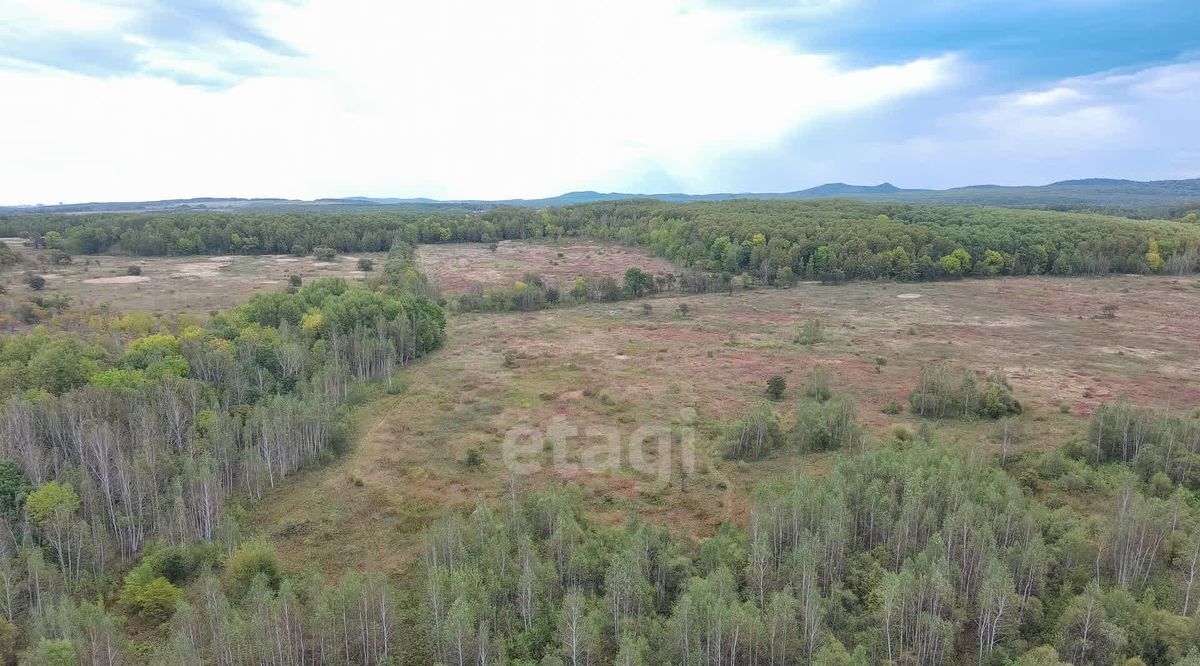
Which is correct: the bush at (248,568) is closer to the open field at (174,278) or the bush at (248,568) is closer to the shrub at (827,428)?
the shrub at (827,428)

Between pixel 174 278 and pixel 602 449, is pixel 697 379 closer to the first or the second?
pixel 602 449

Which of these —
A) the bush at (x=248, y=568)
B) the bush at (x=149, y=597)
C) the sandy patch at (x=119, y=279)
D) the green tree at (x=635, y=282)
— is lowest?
the bush at (x=149, y=597)

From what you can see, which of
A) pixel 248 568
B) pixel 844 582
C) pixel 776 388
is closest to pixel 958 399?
pixel 776 388

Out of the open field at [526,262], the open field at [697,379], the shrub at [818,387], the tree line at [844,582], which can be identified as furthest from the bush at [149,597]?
the open field at [526,262]

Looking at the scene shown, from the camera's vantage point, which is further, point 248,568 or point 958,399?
point 958,399

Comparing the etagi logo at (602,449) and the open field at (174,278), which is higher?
the open field at (174,278)

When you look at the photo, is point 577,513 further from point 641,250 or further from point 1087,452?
point 641,250
